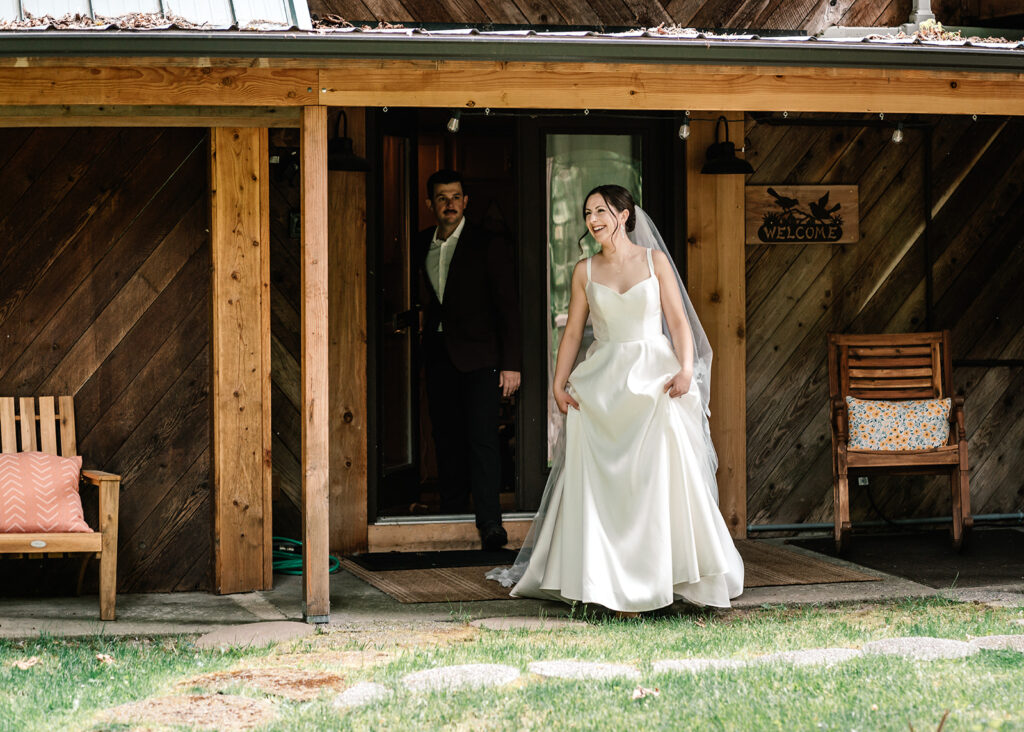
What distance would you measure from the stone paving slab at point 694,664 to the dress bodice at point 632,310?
1.73 metres

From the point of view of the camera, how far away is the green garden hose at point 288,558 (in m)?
6.83

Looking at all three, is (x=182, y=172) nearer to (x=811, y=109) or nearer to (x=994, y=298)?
(x=811, y=109)

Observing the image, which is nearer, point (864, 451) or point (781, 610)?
point (781, 610)

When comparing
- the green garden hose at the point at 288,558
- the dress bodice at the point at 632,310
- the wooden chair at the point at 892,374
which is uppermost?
the dress bodice at the point at 632,310

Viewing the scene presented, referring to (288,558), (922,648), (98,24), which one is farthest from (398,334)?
(922,648)

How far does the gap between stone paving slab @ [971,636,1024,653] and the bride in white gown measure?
1133 millimetres

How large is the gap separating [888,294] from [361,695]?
4.84m

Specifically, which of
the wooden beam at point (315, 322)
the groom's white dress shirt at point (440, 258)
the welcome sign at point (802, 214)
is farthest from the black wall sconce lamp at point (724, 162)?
the wooden beam at point (315, 322)

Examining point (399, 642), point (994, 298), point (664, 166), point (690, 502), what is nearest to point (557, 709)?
point (399, 642)

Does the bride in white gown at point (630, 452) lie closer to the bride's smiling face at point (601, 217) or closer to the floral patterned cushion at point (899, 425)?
the bride's smiling face at point (601, 217)

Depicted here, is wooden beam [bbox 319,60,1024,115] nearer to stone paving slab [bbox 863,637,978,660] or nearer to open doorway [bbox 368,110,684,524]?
open doorway [bbox 368,110,684,524]

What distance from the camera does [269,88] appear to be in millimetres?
5500

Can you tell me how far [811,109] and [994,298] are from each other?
9.48 feet

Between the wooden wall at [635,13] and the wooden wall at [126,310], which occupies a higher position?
the wooden wall at [635,13]
